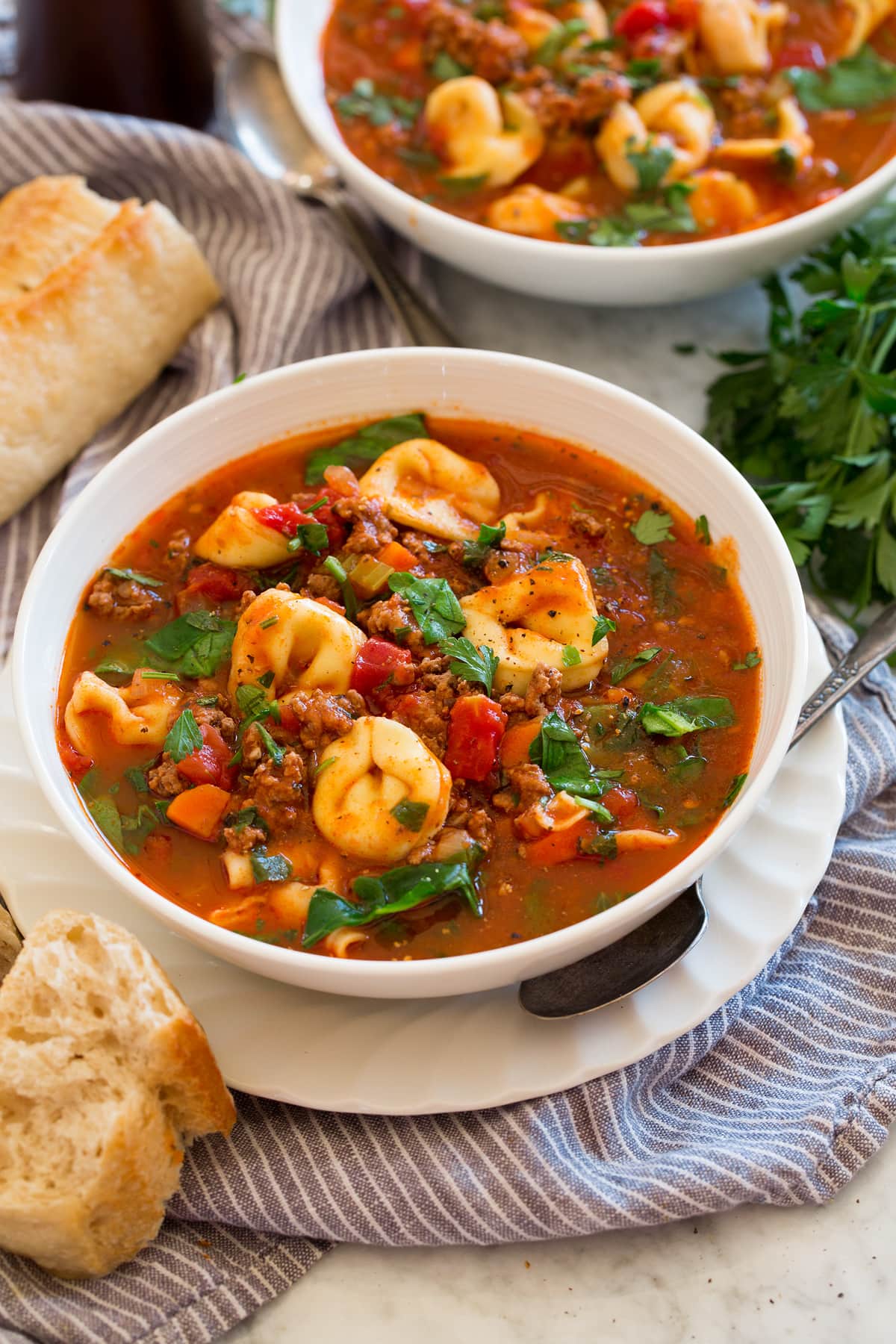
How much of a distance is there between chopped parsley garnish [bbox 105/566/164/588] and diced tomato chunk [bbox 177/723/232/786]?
21.3 inches

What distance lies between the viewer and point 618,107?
4.68m

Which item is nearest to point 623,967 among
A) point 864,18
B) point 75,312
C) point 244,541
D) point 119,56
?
point 244,541

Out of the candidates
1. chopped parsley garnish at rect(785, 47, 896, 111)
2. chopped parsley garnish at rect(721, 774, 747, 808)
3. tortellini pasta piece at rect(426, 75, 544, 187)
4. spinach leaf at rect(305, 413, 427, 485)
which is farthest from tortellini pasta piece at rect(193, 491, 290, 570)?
chopped parsley garnish at rect(785, 47, 896, 111)

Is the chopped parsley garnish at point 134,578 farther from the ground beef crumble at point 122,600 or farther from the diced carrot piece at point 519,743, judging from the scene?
the diced carrot piece at point 519,743

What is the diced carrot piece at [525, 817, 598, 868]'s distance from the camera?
303 centimetres

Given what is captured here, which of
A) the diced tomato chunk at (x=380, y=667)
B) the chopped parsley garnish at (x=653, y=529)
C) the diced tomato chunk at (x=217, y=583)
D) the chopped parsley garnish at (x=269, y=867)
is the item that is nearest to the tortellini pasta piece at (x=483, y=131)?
the chopped parsley garnish at (x=653, y=529)

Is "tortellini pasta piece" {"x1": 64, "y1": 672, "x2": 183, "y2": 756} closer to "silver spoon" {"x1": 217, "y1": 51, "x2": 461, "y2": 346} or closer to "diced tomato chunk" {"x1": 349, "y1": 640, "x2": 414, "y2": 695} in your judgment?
"diced tomato chunk" {"x1": 349, "y1": 640, "x2": 414, "y2": 695}

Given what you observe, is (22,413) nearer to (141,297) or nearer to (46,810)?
(141,297)

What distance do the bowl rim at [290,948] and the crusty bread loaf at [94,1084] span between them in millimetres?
170

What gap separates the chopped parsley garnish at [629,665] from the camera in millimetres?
3324

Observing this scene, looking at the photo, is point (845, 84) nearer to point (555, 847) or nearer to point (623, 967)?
point (555, 847)

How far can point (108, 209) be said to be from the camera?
461 cm

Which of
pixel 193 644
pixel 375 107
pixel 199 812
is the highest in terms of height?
pixel 375 107

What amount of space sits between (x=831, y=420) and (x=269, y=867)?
7.59 ft
